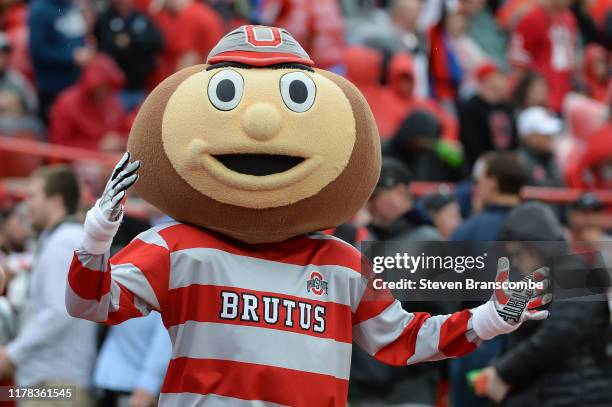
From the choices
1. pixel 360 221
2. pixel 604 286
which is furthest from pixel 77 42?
pixel 604 286

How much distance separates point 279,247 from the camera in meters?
4.79

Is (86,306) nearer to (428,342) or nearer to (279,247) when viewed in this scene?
(279,247)

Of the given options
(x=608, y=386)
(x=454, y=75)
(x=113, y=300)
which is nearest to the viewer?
(x=113, y=300)

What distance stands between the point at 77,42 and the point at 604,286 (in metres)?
7.81

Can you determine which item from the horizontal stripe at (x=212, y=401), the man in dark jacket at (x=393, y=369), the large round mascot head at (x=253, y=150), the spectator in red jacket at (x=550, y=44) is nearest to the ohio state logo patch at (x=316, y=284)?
the large round mascot head at (x=253, y=150)

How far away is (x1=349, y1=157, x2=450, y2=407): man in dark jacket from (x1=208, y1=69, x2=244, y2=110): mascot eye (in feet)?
6.73

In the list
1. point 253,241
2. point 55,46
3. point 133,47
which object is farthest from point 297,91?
point 55,46

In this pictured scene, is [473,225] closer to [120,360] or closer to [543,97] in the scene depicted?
[120,360]

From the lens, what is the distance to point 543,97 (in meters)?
11.5

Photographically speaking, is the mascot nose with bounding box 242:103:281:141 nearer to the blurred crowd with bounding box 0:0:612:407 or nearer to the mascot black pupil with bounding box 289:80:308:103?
the mascot black pupil with bounding box 289:80:308:103

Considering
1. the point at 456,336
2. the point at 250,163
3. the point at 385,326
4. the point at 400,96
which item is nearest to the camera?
the point at 250,163

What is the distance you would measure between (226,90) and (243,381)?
3.25 ft

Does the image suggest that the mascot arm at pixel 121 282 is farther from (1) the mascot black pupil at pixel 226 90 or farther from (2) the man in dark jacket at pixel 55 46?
(2) the man in dark jacket at pixel 55 46

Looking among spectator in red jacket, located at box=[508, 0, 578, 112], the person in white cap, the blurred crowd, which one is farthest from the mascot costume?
spectator in red jacket, located at box=[508, 0, 578, 112]
